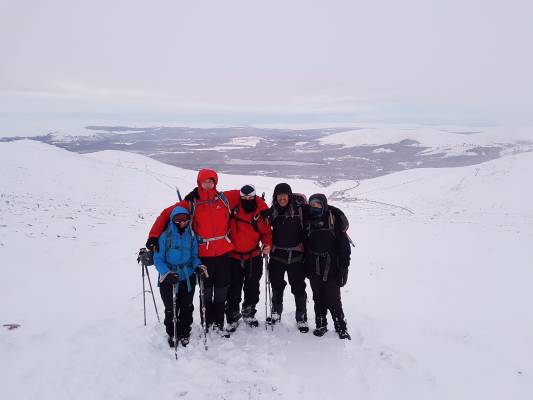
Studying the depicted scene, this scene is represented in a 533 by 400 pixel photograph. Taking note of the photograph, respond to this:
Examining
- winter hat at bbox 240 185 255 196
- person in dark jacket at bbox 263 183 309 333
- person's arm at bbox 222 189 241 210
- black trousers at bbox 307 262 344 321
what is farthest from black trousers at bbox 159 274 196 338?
black trousers at bbox 307 262 344 321

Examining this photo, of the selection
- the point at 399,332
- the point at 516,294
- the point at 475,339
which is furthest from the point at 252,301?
the point at 516,294

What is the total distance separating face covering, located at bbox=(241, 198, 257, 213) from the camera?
615 cm

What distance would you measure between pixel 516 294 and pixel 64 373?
1041 cm

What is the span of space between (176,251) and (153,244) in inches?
14.9

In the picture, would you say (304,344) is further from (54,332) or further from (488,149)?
(488,149)

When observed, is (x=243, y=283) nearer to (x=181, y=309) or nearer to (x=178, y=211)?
(x=181, y=309)

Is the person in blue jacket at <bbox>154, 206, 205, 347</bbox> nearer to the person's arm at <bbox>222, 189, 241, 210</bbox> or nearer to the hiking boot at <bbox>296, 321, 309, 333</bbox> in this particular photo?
the person's arm at <bbox>222, 189, 241, 210</bbox>

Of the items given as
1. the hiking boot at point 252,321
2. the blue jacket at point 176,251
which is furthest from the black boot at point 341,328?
the blue jacket at point 176,251

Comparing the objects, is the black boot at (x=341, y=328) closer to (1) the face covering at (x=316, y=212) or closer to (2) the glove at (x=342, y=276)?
(2) the glove at (x=342, y=276)

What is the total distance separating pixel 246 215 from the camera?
618 centimetres

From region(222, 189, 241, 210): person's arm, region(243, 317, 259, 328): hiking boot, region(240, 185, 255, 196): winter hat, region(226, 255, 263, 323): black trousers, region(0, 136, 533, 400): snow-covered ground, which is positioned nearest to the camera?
region(0, 136, 533, 400): snow-covered ground

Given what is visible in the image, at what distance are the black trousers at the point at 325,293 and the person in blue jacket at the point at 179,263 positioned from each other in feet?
6.50

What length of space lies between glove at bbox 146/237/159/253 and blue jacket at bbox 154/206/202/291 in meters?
0.07

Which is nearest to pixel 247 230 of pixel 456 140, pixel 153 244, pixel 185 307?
pixel 153 244
